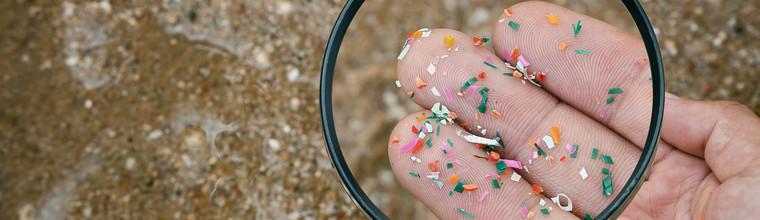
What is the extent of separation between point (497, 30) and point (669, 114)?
35cm

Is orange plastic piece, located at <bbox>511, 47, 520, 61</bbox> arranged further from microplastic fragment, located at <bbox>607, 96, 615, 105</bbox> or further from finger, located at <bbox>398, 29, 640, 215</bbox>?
microplastic fragment, located at <bbox>607, 96, 615, 105</bbox>

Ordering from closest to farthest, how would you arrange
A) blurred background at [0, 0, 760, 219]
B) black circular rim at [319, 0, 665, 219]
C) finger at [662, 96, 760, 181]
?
black circular rim at [319, 0, 665, 219], finger at [662, 96, 760, 181], blurred background at [0, 0, 760, 219]

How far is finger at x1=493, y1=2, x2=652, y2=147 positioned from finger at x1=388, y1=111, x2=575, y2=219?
0.19 metres

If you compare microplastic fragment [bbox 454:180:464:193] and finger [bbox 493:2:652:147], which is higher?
finger [bbox 493:2:652:147]

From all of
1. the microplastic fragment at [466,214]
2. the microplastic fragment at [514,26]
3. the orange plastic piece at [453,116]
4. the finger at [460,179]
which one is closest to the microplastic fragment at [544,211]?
the finger at [460,179]

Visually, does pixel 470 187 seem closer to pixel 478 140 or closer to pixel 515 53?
pixel 478 140

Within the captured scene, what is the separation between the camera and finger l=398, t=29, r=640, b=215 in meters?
1.35

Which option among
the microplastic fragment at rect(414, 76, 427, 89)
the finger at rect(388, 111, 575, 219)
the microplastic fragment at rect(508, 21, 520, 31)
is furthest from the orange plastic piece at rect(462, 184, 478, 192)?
the microplastic fragment at rect(508, 21, 520, 31)

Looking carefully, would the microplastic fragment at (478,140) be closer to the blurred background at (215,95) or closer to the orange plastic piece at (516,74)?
the orange plastic piece at (516,74)

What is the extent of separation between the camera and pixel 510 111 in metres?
1.38

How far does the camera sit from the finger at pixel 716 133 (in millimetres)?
1208

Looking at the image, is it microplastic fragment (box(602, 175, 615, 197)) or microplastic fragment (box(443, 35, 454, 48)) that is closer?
microplastic fragment (box(602, 175, 615, 197))

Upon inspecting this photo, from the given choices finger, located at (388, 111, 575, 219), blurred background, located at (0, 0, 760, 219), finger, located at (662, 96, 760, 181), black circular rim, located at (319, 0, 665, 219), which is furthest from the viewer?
blurred background, located at (0, 0, 760, 219)

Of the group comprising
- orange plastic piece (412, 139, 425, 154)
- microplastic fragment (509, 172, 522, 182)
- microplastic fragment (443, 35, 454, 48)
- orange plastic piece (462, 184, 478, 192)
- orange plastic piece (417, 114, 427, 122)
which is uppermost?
microplastic fragment (443, 35, 454, 48)
